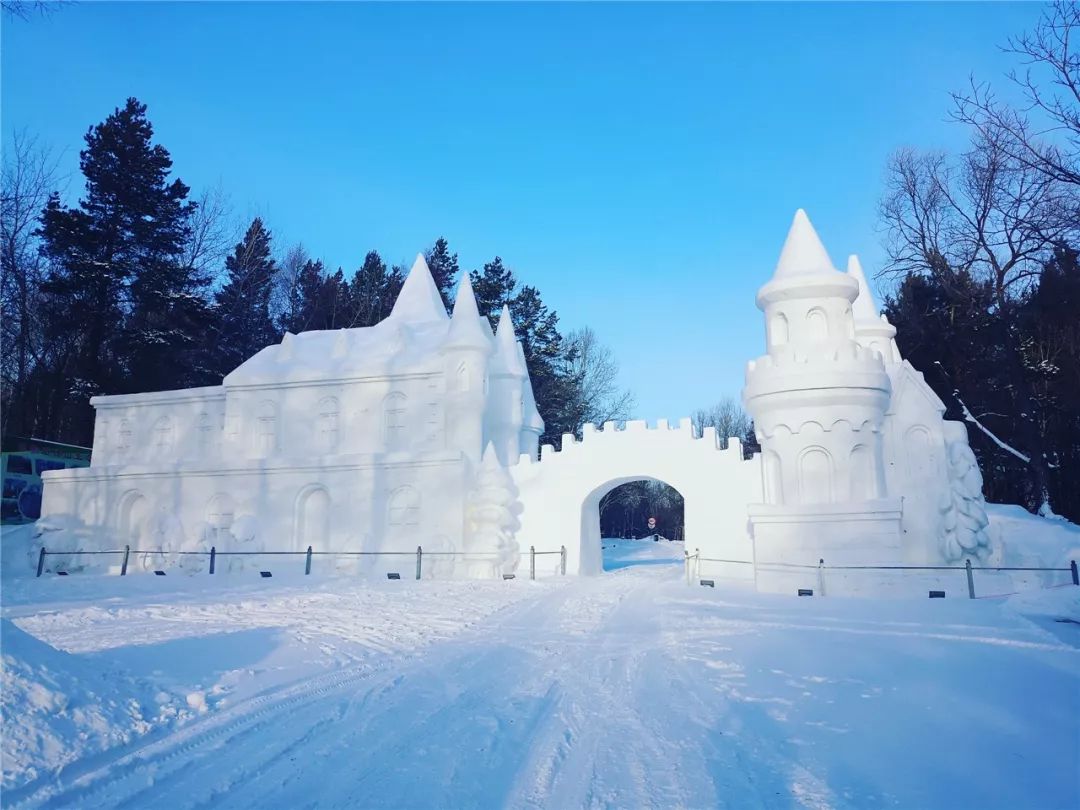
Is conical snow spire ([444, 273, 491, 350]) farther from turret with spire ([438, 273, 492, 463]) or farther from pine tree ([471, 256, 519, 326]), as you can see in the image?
pine tree ([471, 256, 519, 326])

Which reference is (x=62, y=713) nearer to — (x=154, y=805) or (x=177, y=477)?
(x=154, y=805)

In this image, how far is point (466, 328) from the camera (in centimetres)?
2728

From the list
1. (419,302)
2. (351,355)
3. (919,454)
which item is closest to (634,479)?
(919,454)

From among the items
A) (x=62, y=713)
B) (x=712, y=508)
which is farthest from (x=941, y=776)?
(x=712, y=508)

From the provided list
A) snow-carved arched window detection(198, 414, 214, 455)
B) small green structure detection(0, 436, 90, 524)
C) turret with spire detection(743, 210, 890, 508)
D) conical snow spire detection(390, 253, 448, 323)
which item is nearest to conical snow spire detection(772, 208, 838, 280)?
turret with spire detection(743, 210, 890, 508)

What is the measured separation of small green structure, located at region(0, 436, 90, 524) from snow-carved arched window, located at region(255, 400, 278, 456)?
9.71m

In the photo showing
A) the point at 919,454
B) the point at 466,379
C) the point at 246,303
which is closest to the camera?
the point at 919,454

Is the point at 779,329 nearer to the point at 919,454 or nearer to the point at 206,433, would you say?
the point at 919,454

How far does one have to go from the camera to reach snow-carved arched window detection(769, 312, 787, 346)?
2072 cm

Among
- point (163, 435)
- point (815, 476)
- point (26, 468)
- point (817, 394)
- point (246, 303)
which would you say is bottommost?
point (815, 476)

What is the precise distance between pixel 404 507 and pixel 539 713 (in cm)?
2017

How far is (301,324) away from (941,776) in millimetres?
47730

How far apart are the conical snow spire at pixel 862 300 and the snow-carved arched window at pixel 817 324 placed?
6132mm

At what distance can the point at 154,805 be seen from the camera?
4.16 meters
